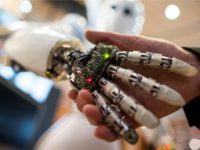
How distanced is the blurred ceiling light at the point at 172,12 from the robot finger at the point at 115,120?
23.1 inches

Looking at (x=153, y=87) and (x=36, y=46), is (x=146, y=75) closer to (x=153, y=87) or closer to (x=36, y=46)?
(x=153, y=87)

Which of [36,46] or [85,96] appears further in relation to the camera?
[36,46]

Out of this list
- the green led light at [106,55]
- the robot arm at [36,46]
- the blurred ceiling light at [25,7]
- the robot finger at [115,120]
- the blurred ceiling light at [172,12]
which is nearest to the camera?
the robot finger at [115,120]

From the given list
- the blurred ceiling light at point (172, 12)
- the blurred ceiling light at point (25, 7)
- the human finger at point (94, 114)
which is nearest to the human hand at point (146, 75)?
the human finger at point (94, 114)

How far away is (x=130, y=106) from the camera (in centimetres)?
43

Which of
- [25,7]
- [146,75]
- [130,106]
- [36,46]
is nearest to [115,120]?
[130,106]

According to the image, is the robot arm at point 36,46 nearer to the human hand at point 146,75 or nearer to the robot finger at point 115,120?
the human hand at point 146,75

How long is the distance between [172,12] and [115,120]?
0.64m

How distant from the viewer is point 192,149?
2.15 ft

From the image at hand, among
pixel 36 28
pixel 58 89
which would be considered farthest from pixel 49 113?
pixel 36 28

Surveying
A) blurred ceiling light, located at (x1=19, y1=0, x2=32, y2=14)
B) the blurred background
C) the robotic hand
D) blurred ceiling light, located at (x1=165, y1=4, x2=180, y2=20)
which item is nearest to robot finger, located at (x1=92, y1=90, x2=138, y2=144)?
the robotic hand

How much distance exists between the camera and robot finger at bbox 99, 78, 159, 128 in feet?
1.38

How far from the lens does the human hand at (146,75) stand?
46cm

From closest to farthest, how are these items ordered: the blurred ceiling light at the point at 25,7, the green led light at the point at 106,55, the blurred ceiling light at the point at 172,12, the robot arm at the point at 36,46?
1. the green led light at the point at 106,55
2. the robot arm at the point at 36,46
3. the blurred ceiling light at the point at 172,12
4. the blurred ceiling light at the point at 25,7
